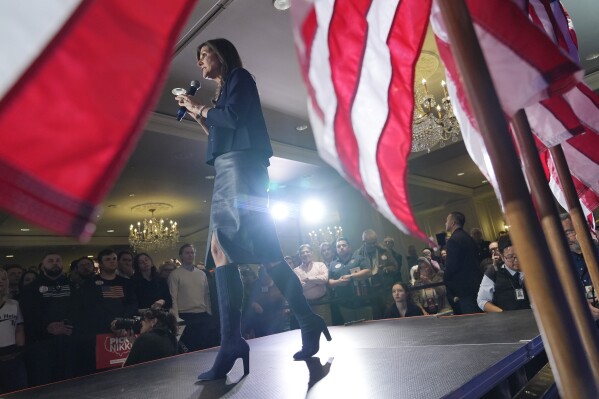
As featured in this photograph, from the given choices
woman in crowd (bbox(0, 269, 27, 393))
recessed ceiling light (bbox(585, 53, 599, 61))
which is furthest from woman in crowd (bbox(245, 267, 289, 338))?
recessed ceiling light (bbox(585, 53, 599, 61))

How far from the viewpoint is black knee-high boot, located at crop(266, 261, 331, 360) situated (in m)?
1.50

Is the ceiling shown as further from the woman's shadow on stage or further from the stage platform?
the woman's shadow on stage

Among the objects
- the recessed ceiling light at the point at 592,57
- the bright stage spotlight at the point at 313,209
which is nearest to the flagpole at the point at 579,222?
the recessed ceiling light at the point at 592,57

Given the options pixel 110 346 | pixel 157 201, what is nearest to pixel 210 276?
pixel 110 346

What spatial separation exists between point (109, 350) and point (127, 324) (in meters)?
0.23

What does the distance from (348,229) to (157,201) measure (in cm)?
423

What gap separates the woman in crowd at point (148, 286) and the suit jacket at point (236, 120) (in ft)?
9.41

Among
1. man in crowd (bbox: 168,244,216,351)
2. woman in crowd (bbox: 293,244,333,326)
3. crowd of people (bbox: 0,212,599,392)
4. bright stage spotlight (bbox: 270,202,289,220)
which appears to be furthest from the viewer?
bright stage spotlight (bbox: 270,202,289,220)

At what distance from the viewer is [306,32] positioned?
774 mm

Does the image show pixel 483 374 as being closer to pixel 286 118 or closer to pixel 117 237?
pixel 286 118

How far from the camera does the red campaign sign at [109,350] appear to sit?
10.1ft

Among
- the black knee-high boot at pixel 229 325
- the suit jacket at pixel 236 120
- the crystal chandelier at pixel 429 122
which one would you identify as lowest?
the black knee-high boot at pixel 229 325

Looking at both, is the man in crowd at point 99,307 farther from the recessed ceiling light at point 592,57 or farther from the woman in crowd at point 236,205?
the recessed ceiling light at point 592,57

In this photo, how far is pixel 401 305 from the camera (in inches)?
156
